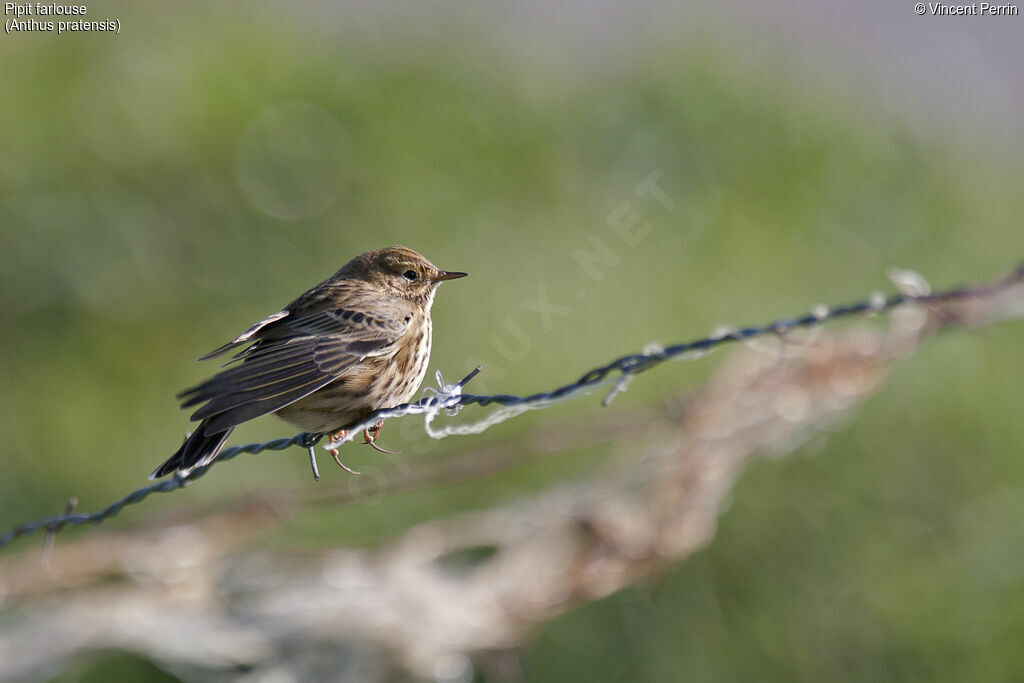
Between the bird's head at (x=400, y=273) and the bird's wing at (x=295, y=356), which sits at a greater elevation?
the bird's head at (x=400, y=273)

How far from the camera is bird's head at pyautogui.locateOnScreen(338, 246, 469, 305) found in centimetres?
414

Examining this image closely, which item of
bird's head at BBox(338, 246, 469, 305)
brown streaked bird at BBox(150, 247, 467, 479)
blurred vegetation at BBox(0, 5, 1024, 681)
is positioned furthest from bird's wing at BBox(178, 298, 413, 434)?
blurred vegetation at BBox(0, 5, 1024, 681)

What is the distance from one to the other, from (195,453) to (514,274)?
4.25m

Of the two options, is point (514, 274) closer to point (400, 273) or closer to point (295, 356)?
point (400, 273)

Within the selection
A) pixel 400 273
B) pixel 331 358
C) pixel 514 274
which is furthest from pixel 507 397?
pixel 514 274

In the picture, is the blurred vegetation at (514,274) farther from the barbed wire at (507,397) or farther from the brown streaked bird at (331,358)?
the barbed wire at (507,397)

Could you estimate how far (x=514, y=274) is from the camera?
768 cm

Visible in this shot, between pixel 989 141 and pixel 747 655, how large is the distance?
16.6 ft

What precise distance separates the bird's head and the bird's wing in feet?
0.36

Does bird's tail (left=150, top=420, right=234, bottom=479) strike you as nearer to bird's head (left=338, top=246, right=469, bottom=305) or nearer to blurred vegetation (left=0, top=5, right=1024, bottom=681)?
bird's head (left=338, top=246, right=469, bottom=305)

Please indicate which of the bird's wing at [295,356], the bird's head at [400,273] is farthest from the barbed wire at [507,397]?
the bird's head at [400,273]

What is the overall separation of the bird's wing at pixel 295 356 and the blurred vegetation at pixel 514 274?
248 centimetres

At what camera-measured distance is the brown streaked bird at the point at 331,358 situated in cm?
345

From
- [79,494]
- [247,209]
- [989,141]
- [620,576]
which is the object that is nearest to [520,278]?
[247,209]
